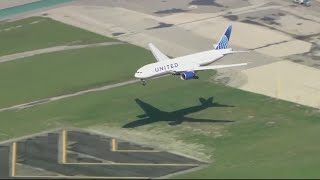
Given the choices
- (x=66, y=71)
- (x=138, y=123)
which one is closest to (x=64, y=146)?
(x=138, y=123)

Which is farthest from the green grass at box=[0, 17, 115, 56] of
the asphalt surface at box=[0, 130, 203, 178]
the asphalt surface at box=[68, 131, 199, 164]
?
the asphalt surface at box=[68, 131, 199, 164]

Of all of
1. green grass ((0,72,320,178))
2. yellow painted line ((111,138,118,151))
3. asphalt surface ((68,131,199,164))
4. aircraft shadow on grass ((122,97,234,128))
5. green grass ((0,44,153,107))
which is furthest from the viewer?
green grass ((0,44,153,107))

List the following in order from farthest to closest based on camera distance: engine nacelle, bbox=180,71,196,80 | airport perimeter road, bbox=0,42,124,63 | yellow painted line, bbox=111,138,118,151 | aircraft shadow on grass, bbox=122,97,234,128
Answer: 1. airport perimeter road, bbox=0,42,124,63
2. aircraft shadow on grass, bbox=122,97,234,128
3. engine nacelle, bbox=180,71,196,80
4. yellow painted line, bbox=111,138,118,151

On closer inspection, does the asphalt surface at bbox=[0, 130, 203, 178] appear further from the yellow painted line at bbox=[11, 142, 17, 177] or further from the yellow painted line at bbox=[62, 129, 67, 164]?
the yellow painted line at bbox=[11, 142, 17, 177]

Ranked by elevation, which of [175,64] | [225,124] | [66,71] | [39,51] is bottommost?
[225,124]

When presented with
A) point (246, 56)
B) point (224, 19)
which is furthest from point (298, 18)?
point (246, 56)

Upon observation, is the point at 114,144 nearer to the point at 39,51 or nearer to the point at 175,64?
the point at 175,64
